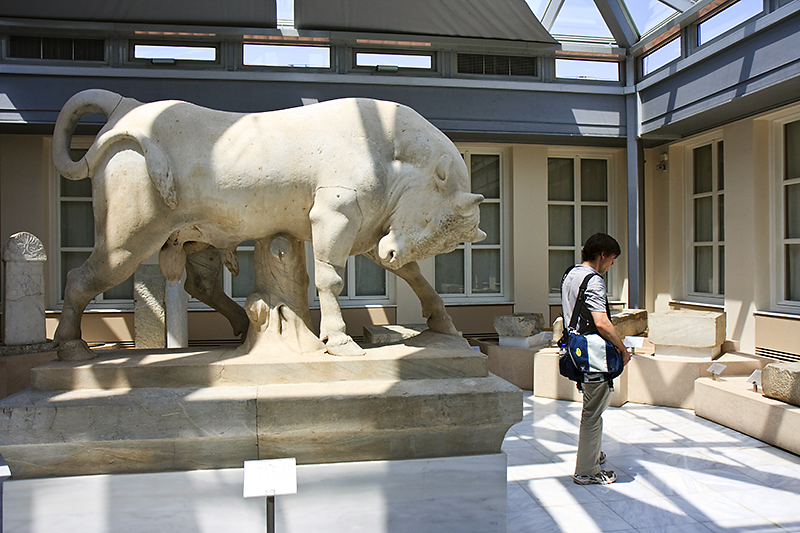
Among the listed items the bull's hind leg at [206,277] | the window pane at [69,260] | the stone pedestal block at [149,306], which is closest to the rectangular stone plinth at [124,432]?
the bull's hind leg at [206,277]

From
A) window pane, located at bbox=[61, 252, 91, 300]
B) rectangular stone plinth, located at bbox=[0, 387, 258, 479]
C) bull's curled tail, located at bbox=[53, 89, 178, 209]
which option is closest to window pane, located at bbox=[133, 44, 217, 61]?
window pane, located at bbox=[61, 252, 91, 300]

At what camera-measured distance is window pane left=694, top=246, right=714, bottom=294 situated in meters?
7.18

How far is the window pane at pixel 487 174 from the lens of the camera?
785 centimetres

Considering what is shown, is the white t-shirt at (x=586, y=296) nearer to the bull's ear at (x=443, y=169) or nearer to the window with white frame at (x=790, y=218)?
the bull's ear at (x=443, y=169)

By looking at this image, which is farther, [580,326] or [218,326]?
[218,326]

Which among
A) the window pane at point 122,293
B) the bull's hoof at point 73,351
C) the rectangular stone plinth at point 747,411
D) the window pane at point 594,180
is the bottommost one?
the rectangular stone plinth at point 747,411

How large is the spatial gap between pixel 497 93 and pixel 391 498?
536 centimetres

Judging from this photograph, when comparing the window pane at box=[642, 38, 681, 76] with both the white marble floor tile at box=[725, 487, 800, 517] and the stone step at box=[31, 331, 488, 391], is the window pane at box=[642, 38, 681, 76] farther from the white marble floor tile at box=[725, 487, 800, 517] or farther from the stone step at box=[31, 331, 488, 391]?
the stone step at box=[31, 331, 488, 391]

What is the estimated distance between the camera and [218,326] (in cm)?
698

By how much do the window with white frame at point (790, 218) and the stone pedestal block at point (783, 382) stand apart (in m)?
2.10

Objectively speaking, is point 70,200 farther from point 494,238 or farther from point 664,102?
point 664,102

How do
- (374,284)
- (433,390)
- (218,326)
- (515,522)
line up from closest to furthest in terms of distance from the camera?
1. (433,390)
2. (515,522)
3. (218,326)
4. (374,284)

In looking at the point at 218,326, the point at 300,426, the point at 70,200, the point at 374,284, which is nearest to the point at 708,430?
the point at 300,426

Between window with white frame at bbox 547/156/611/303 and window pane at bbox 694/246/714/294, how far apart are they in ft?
4.21
